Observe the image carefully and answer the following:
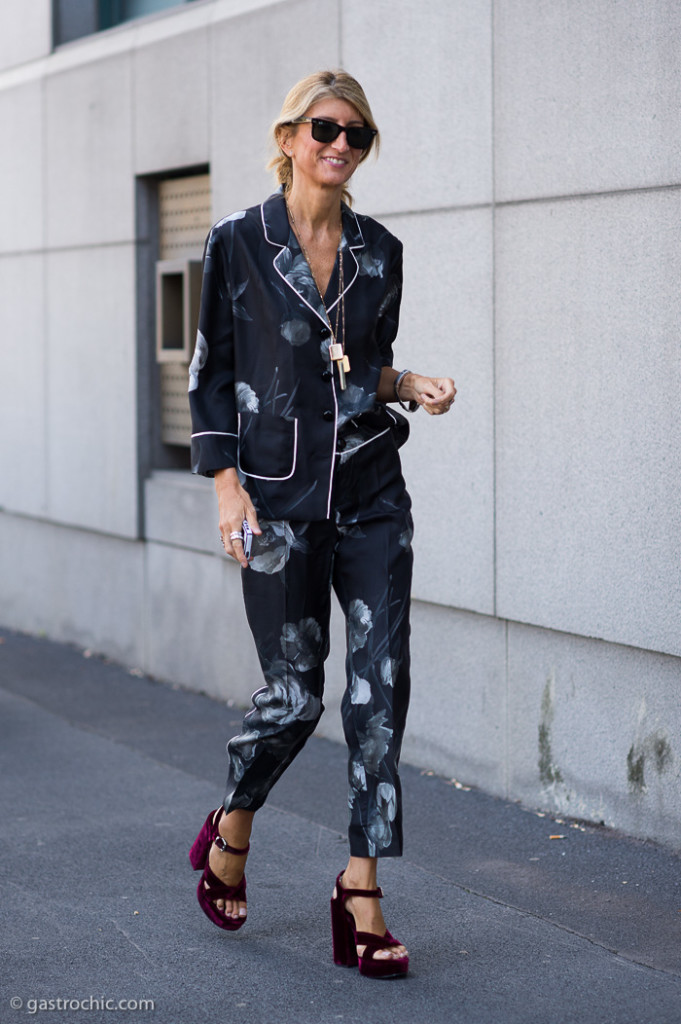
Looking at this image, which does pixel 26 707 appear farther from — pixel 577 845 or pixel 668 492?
pixel 668 492

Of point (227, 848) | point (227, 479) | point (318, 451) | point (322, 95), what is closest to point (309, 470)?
point (318, 451)

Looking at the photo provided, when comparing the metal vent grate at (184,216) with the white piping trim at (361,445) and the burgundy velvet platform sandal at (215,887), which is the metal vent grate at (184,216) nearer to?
the white piping trim at (361,445)

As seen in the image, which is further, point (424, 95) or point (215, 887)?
point (424, 95)

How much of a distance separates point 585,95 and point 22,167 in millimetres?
5180

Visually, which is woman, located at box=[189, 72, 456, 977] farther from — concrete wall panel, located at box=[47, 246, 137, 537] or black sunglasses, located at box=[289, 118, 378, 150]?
concrete wall panel, located at box=[47, 246, 137, 537]

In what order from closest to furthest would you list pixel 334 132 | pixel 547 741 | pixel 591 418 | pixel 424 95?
1. pixel 334 132
2. pixel 591 418
3. pixel 547 741
4. pixel 424 95

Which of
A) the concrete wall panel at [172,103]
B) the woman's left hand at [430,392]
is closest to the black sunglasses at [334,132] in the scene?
the woman's left hand at [430,392]

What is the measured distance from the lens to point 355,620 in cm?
400

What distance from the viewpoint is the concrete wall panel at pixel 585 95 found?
4.80 metres

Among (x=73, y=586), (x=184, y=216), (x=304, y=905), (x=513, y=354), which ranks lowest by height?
(x=304, y=905)

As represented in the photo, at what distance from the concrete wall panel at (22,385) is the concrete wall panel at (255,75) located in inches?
88.8

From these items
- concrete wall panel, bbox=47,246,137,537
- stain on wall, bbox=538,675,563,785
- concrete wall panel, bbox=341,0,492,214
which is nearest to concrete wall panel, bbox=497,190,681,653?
stain on wall, bbox=538,675,563,785

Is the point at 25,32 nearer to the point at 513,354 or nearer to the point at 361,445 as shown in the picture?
the point at 513,354

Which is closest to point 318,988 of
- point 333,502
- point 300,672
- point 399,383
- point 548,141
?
point 300,672
